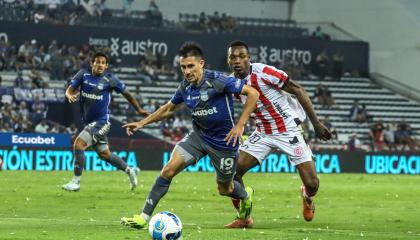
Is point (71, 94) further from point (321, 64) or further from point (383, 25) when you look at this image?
point (383, 25)

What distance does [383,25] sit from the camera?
192ft

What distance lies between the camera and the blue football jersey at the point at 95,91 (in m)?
23.7

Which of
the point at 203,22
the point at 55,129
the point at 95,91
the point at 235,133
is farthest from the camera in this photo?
the point at 203,22

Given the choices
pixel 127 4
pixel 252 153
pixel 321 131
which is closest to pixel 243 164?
pixel 252 153

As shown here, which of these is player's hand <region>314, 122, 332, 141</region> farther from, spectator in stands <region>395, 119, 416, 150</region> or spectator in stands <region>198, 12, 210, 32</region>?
spectator in stands <region>198, 12, 210, 32</region>

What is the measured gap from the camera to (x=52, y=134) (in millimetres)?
36969

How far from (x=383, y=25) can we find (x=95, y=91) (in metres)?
36.7

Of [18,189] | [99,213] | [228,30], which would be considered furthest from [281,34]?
[99,213]

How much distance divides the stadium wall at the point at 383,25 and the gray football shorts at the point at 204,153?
142ft

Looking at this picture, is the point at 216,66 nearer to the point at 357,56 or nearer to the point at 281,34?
the point at 281,34

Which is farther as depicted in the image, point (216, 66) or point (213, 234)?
point (216, 66)

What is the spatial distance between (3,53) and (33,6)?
11.9 feet

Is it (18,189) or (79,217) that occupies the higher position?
(79,217)

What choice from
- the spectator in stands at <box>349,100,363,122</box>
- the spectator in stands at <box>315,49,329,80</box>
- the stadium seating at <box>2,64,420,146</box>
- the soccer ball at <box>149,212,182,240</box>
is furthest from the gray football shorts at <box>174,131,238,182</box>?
the spectator in stands at <box>315,49,329,80</box>
